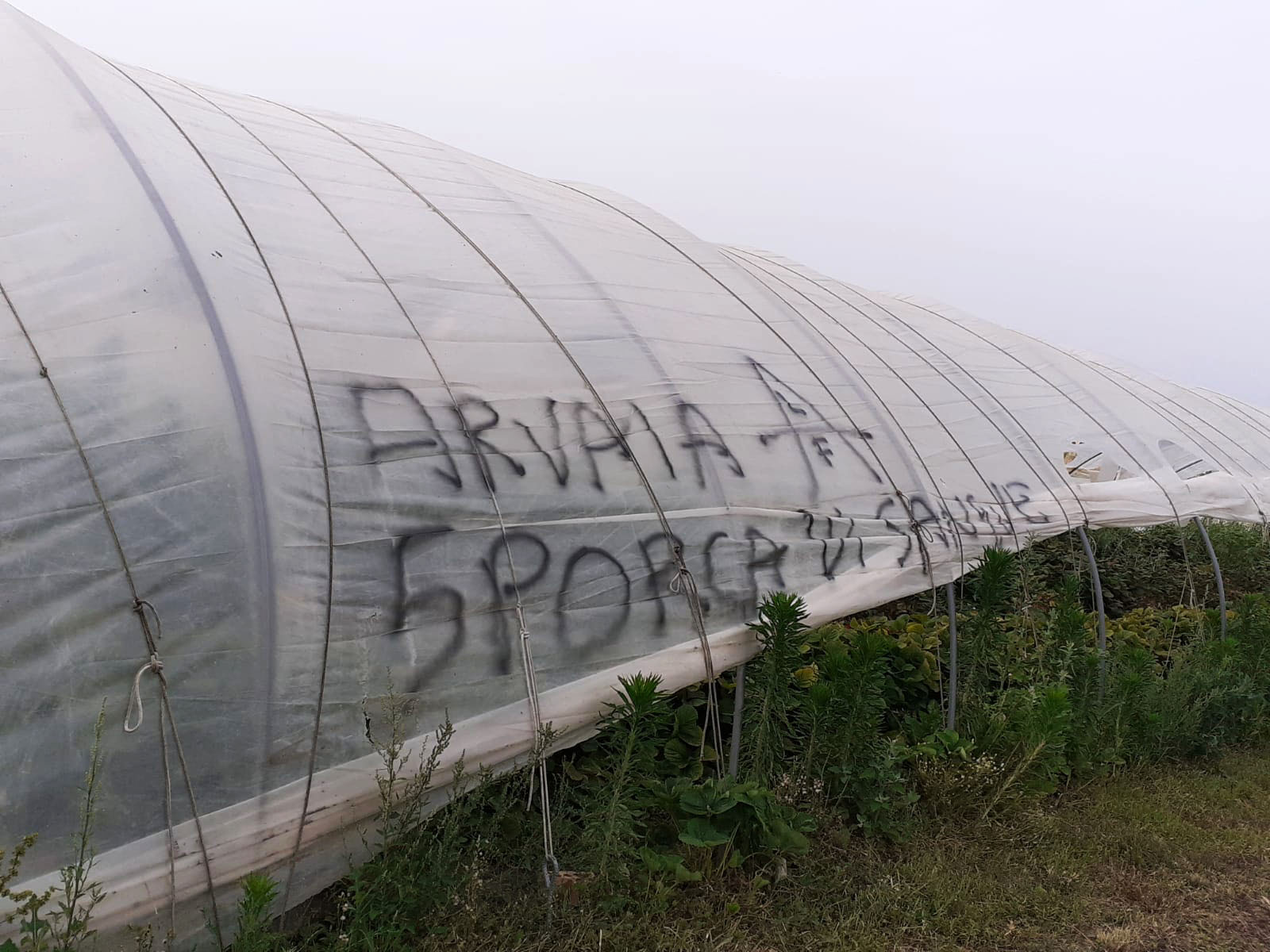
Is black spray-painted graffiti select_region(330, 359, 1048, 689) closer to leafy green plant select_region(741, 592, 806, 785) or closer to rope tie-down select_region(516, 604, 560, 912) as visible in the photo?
rope tie-down select_region(516, 604, 560, 912)

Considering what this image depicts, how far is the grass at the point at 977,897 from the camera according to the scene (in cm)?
299

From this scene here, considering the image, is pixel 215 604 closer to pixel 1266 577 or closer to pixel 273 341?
pixel 273 341

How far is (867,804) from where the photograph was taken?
3.70 m

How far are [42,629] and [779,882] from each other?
2585 mm

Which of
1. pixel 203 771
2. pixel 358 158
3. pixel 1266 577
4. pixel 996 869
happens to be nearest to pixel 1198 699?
pixel 996 869

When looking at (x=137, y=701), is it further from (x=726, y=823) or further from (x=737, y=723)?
(x=737, y=723)

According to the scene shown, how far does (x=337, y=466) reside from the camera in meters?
3.07

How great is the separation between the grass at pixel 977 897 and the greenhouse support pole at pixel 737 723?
16.9 inches

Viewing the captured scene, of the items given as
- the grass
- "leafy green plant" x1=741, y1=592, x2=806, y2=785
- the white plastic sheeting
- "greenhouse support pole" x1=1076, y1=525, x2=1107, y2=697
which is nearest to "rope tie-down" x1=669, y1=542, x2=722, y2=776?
the white plastic sheeting

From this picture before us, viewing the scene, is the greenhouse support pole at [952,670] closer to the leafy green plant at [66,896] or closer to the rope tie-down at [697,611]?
the rope tie-down at [697,611]

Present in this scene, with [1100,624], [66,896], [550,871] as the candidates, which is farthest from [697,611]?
[1100,624]

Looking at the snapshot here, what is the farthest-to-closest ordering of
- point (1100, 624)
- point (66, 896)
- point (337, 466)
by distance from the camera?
1. point (1100, 624)
2. point (337, 466)
3. point (66, 896)

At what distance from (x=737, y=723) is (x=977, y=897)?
1.10m

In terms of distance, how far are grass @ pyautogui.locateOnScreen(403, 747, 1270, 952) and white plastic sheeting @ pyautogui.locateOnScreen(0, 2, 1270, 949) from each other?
0.63m
